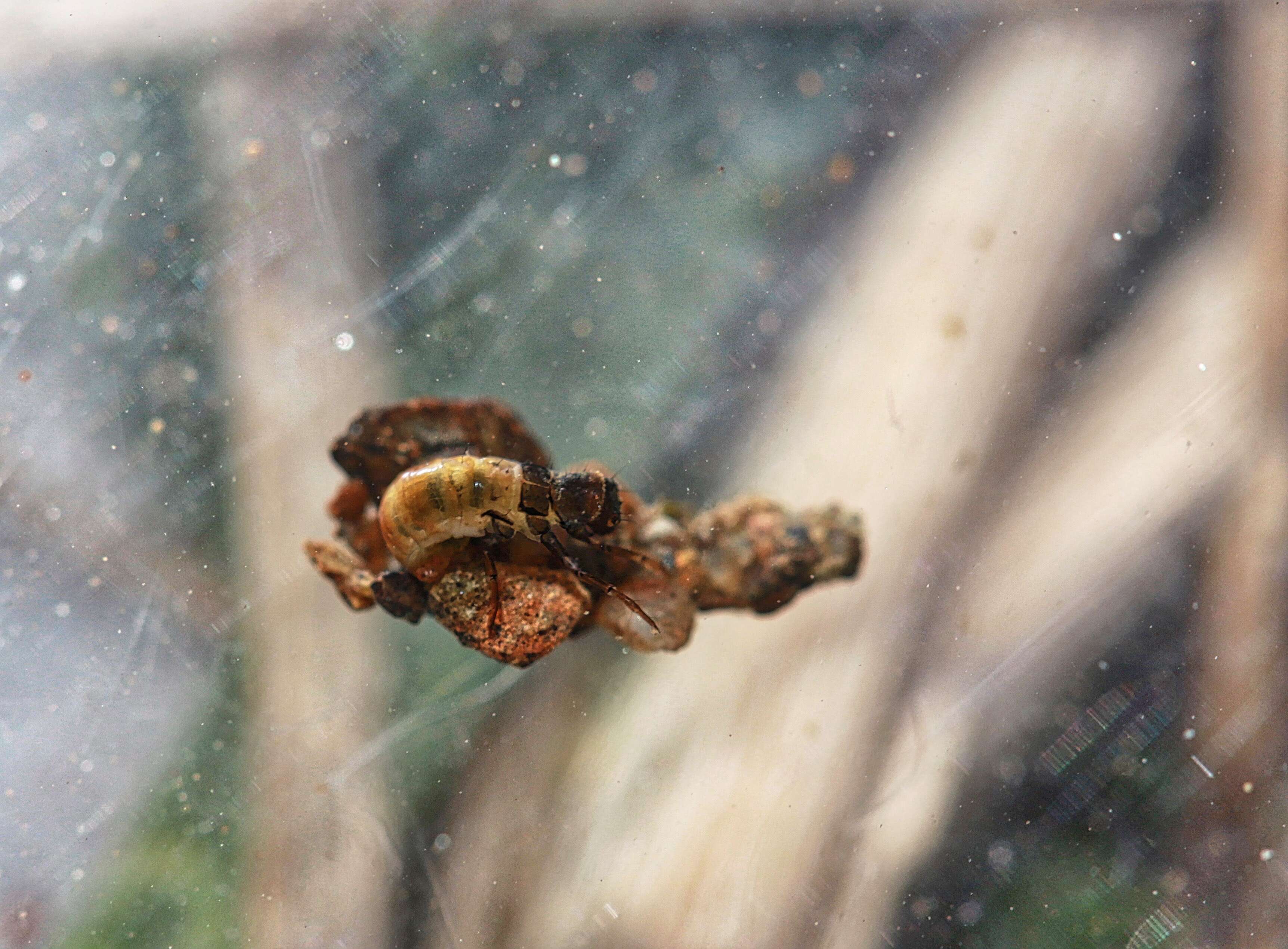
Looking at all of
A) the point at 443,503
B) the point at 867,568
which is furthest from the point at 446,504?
the point at 867,568

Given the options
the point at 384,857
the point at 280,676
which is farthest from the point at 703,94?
the point at 384,857

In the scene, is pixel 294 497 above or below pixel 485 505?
above

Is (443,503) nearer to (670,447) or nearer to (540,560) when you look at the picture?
(540,560)

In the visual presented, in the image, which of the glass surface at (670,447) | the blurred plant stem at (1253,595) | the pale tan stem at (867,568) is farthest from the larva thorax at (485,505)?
the blurred plant stem at (1253,595)

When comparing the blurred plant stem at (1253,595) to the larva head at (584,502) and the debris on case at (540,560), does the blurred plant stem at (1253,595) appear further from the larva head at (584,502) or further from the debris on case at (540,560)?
the larva head at (584,502)

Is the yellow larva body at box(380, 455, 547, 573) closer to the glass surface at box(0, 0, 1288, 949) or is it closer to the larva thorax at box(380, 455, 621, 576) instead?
the larva thorax at box(380, 455, 621, 576)
